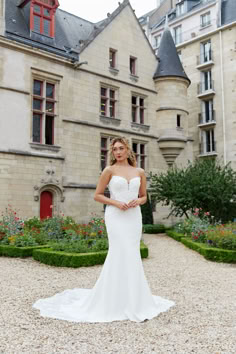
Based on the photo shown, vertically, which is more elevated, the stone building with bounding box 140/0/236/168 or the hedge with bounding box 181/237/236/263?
the stone building with bounding box 140/0/236/168

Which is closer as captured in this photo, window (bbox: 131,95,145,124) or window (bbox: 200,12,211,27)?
window (bbox: 131,95,145,124)

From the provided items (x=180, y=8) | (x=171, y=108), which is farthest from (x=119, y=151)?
(x=180, y=8)

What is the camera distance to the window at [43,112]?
1556 cm

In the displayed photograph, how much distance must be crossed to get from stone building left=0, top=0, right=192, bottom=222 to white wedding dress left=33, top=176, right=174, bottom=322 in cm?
1041

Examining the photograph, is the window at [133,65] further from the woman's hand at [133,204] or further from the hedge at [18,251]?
the woman's hand at [133,204]

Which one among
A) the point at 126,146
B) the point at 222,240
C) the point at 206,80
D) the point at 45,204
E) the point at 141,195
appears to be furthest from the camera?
the point at 206,80

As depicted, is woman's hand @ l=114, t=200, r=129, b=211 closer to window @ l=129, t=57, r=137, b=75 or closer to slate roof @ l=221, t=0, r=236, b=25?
window @ l=129, t=57, r=137, b=75

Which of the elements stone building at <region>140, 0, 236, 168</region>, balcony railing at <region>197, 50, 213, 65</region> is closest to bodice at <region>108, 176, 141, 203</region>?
stone building at <region>140, 0, 236, 168</region>

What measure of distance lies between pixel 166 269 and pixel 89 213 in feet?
29.3

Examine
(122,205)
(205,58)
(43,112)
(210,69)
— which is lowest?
(122,205)

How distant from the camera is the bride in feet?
13.8

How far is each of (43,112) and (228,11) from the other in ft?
53.0

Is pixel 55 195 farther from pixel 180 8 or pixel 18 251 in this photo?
pixel 180 8

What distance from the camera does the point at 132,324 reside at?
156 inches
